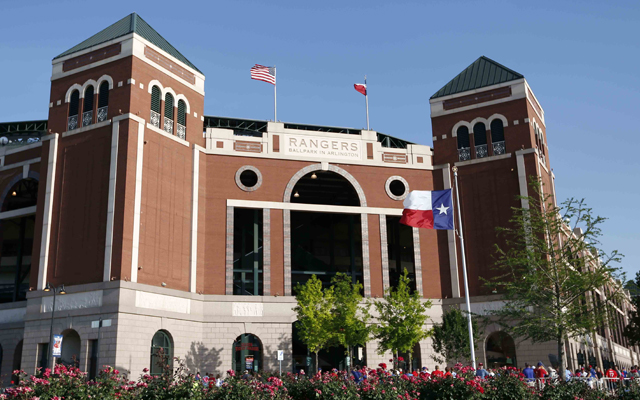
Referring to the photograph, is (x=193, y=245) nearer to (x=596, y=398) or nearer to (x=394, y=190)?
(x=394, y=190)

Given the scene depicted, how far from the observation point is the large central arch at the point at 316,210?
4793 centimetres

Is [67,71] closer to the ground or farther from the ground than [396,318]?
farther from the ground

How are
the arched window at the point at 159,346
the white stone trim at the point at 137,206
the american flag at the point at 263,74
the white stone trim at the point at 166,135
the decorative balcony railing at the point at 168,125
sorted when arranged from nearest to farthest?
the arched window at the point at 159,346, the white stone trim at the point at 137,206, the white stone trim at the point at 166,135, the decorative balcony railing at the point at 168,125, the american flag at the point at 263,74

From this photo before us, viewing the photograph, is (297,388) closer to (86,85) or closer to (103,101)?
(103,101)

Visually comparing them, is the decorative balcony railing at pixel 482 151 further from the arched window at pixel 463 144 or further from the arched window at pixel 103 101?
the arched window at pixel 103 101

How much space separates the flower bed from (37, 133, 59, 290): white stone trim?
82.3ft

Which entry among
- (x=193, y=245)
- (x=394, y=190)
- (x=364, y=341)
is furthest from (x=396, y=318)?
(x=193, y=245)

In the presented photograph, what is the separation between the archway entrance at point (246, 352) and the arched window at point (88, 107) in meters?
18.5

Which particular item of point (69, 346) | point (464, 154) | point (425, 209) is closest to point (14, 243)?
point (69, 346)

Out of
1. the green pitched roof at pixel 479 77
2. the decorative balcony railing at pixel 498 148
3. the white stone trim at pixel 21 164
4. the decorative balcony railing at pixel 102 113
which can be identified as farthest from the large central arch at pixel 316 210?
the white stone trim at pixel 21 164

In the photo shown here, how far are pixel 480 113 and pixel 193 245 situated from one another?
2505 cm

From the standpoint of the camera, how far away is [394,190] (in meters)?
52.8

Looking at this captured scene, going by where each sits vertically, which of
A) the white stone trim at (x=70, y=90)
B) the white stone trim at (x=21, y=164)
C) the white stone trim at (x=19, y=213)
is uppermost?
the white stone trim at (x=70, y=90)

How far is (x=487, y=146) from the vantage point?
5200 cm
